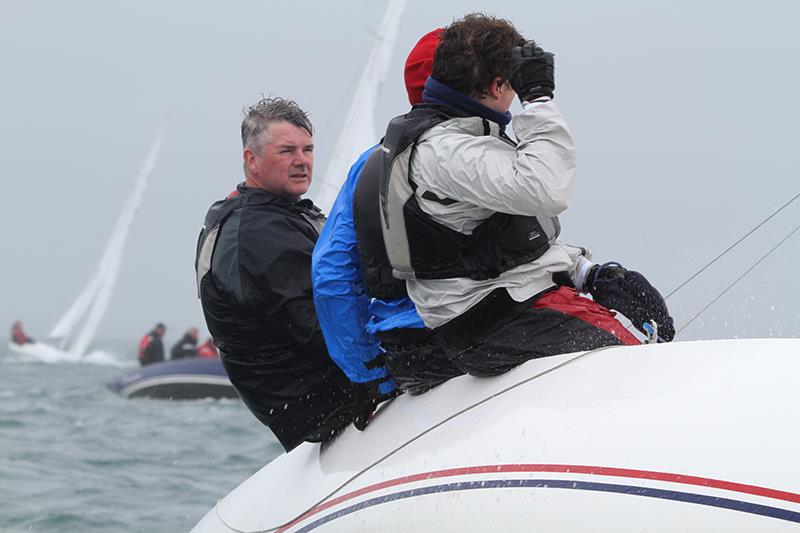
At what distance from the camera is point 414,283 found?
2697 mm

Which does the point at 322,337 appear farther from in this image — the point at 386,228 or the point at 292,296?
the point at 386,228

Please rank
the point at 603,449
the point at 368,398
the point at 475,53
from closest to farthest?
the point at 603,449
the point at 475,53
the point at 368,398

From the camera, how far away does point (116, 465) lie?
24.6ft

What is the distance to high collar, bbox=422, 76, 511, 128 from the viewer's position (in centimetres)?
259

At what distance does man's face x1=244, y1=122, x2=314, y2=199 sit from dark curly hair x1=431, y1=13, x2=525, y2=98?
1.02 metres

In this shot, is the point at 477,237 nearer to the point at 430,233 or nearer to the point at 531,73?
the point at 430,233

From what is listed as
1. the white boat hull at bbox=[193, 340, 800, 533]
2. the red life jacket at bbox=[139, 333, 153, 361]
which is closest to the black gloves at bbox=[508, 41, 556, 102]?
the white boat hull at bbox=[193, 340, 800, 533]

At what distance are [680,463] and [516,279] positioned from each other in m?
0.62

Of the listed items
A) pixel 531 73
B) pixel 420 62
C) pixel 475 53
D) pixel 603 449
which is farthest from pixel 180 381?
pixel 603 449

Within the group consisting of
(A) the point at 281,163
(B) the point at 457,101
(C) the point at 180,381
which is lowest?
(C) the point at 180,381

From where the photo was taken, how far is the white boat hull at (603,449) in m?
2.06

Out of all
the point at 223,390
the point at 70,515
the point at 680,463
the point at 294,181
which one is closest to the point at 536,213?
the point at 680,463

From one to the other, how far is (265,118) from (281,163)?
0.17 metres

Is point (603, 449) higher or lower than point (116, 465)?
higher
